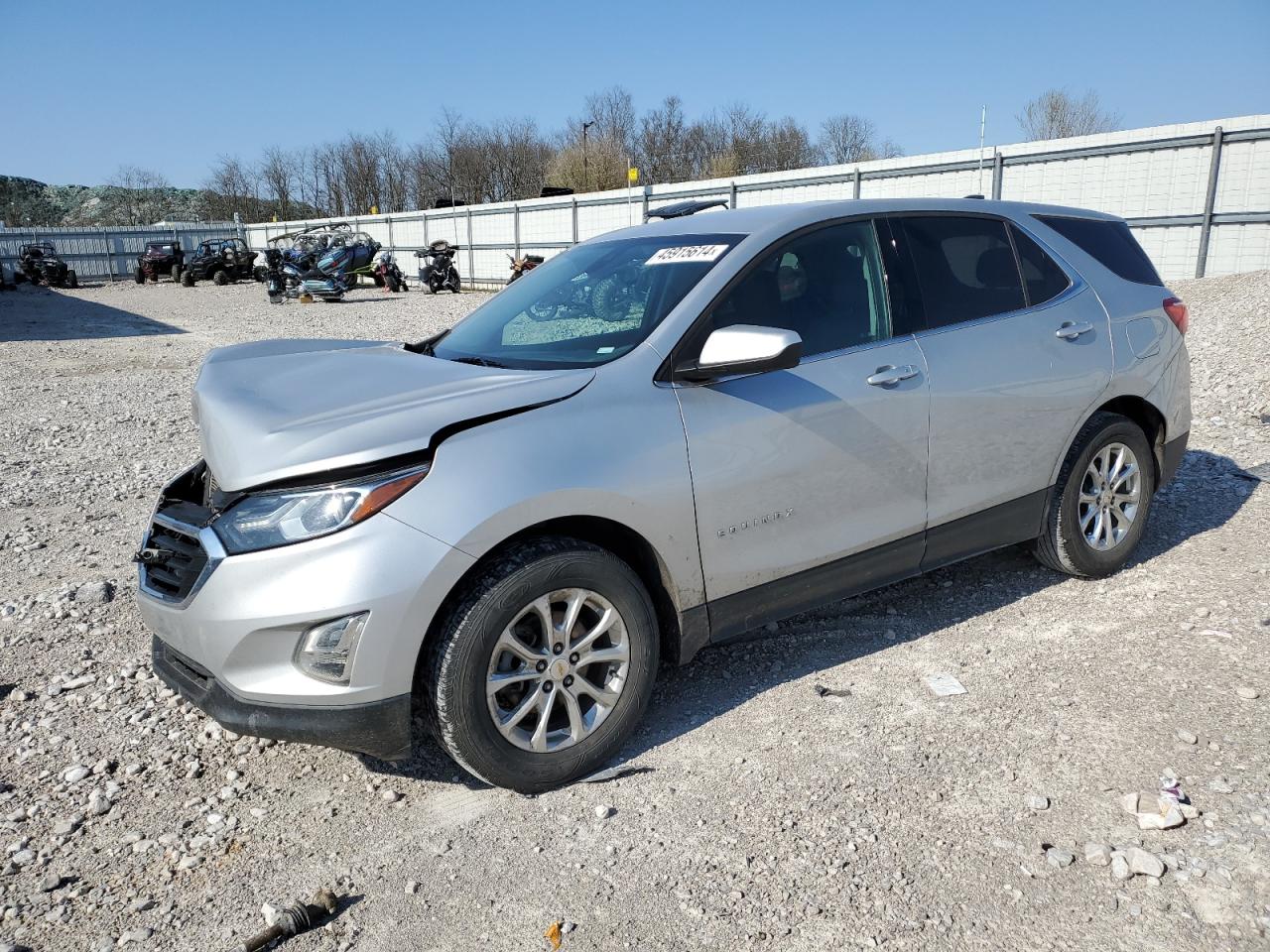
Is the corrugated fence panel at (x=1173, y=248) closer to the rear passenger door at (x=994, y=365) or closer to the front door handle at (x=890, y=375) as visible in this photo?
the rear passenger door at (x=994, y=365)

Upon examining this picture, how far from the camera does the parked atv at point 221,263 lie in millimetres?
36250

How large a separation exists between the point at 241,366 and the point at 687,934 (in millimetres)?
2666

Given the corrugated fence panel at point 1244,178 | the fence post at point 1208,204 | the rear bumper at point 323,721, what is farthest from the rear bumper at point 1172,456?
the fence post at point 1208,204

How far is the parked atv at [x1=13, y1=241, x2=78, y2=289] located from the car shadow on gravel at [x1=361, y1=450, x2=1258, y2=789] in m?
41.6

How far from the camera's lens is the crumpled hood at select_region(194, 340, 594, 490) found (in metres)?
2.78

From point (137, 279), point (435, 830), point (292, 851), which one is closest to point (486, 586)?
point (435, 830)

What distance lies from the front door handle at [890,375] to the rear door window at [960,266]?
0.96 ft

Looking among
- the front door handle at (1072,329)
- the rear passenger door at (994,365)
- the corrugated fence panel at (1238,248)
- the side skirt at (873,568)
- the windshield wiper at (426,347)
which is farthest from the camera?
the corrugated fence panel at (1238,248)

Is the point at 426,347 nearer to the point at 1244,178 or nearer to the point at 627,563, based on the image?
the point at 627,563

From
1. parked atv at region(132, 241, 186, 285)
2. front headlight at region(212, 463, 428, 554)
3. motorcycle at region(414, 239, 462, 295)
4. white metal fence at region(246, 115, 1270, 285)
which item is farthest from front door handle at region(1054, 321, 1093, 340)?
parked atv at region(132, 241, 186, 285)

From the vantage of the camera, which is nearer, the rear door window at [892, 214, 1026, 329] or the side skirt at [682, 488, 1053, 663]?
the side skirt at [682, 488, 1053, 663]

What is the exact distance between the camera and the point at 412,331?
18.2 metres

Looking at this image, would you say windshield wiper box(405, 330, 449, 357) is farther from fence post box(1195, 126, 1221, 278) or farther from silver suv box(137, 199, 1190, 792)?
fence post box(1195, 126, 1221, 278)

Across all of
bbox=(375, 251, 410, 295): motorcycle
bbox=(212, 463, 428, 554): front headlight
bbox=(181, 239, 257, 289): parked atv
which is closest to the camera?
bbox=(212, 463, 428, 554): front headlight
